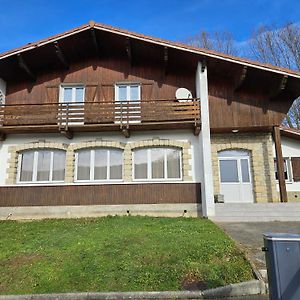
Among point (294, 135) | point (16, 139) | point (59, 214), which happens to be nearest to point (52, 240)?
point (59, 214)

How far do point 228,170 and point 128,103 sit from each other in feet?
18.0

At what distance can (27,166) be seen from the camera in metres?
13.0

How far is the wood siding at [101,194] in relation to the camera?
1226 centimetres

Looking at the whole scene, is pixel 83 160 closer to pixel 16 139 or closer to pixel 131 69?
pixel 16 139

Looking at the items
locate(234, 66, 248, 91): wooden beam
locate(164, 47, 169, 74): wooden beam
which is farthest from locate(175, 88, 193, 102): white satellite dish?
locate(234, 66, 248, 91): wooden beam

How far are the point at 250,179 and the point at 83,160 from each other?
7452 millimetres

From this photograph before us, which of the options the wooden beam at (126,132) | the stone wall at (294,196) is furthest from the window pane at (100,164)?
the stone wall at (294,196)

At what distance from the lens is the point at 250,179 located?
13.5 m

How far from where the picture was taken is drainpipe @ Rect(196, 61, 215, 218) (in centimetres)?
1131

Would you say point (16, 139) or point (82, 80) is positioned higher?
point (82, 80)

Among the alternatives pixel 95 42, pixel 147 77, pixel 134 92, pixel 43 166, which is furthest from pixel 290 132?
pixel 43 166

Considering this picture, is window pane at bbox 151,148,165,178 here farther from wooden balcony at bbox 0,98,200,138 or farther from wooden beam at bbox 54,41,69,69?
wooden beam at bbox 54,41,69,69

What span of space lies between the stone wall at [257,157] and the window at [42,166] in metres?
6.78

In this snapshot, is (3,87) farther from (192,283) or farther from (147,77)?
(192,283)
